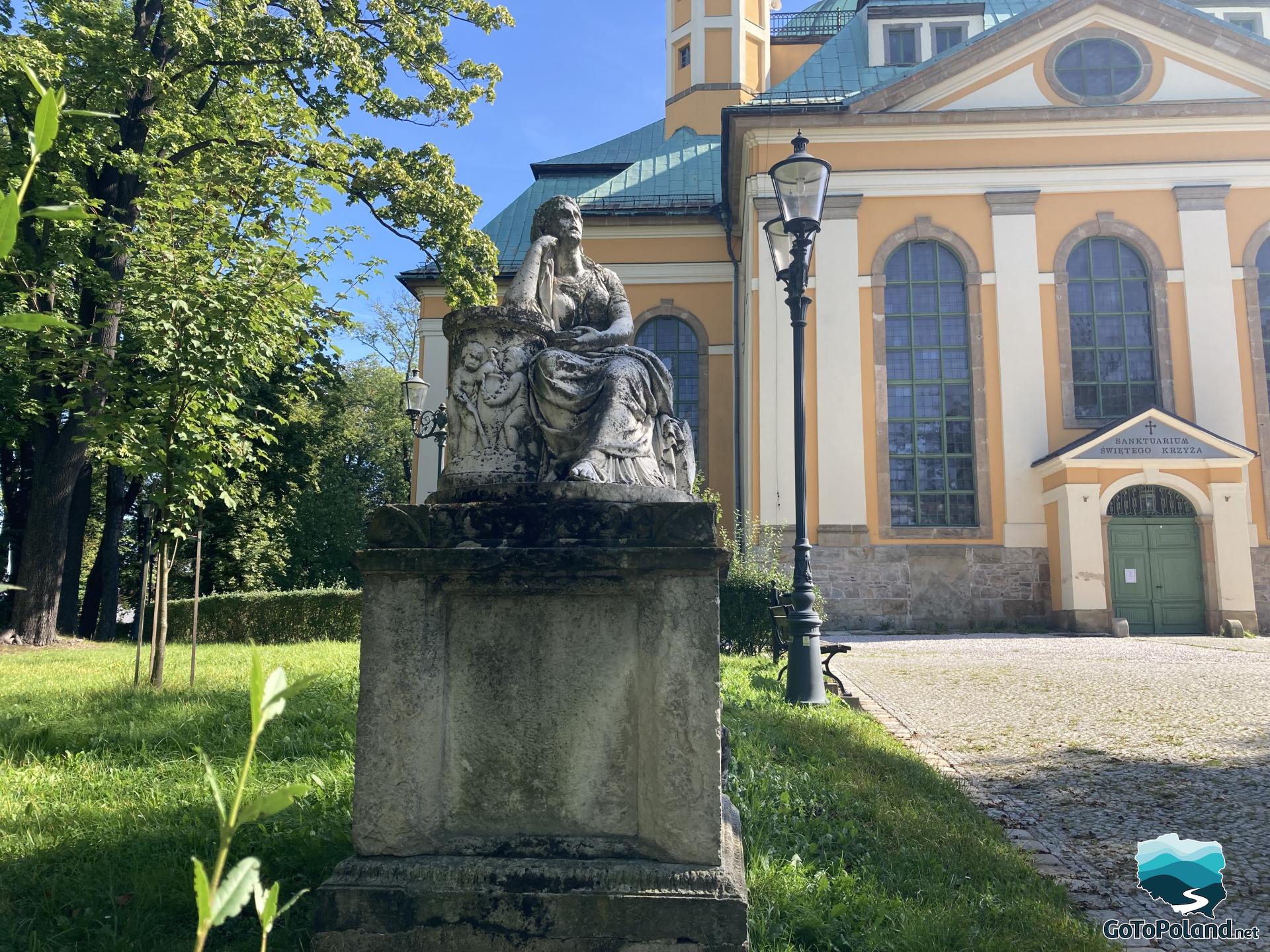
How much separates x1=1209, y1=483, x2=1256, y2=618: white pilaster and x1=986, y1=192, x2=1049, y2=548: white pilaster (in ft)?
10.4

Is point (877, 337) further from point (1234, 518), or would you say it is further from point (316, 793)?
point (316, 793)

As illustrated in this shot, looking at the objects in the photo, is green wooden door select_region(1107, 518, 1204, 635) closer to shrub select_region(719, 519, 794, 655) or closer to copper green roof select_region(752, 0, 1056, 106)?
shrub select_region(719, 519, 794, 655)

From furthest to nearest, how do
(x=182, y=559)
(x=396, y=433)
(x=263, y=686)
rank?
(x=396, y=433)
(x=182, y=559)
(x=263, y=686)

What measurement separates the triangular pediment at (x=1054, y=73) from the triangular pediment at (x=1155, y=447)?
7484 mm

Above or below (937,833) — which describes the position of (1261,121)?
above

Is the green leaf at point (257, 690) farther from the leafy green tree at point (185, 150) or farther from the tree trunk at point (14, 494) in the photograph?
the tree trunk at point (14, 494)

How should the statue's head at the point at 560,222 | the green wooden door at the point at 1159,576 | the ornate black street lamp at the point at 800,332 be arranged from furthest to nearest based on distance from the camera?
1. the green wooden door at the point at 1159,576
2. the ornate black street lamp at the point at 800,332
3. the statue's head at the point at 560,222

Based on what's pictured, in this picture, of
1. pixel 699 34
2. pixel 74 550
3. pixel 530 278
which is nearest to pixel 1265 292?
pixel 699 34

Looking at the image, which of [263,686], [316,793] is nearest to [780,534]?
[316,793]

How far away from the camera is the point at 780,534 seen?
18844 millimetres

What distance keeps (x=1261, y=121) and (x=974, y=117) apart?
6324mm

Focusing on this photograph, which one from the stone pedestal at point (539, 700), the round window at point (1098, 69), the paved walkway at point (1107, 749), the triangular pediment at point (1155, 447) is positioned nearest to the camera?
the stone pedestal at point (539, 700)

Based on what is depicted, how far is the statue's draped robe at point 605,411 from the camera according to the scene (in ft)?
11.6

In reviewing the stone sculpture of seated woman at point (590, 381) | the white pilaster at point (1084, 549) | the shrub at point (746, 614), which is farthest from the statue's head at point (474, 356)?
the white pilaster at point (1084, 549)
